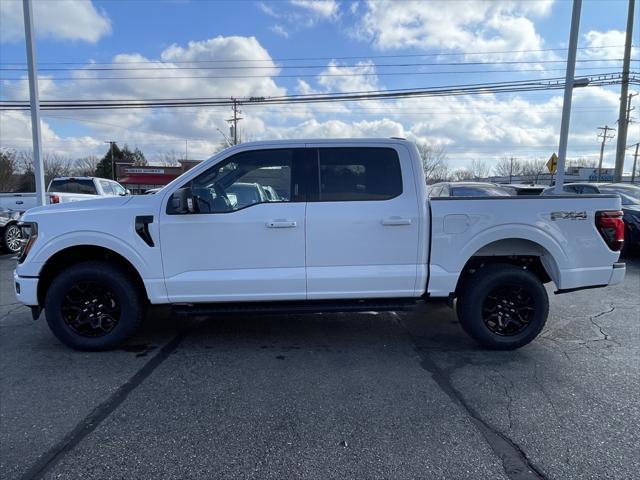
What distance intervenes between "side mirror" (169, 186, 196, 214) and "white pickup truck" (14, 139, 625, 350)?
0.05 feet

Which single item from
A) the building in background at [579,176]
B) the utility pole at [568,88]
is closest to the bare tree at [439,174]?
the building in background at [579,176]

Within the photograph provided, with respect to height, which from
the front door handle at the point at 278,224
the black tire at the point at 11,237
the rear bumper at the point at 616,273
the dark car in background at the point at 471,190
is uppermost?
the dark car in background at the point at 471,190

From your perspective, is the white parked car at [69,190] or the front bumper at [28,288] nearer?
the front bumper at [28,288]

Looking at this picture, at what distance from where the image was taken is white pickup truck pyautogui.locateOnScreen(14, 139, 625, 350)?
158 inches

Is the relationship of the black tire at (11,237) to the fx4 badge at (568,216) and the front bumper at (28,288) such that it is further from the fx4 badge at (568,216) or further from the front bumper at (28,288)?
the fx4 badge at (568,216)

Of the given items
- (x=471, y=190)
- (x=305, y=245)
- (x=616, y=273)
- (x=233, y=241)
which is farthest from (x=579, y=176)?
(x=233, y=241)

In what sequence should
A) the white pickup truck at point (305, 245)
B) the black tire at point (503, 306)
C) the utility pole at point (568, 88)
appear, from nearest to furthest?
the white pickup truck at point (305, 245) → the black tire at point (503, 306) → the utility pole at point (568, 88)

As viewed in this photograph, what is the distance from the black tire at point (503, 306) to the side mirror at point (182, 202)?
2.92 metres

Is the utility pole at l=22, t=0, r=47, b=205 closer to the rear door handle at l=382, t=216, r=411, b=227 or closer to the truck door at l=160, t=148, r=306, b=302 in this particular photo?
the truck door at l=160, t=148, r=306, b=302

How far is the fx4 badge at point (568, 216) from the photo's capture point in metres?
4.17

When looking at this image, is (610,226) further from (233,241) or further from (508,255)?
(233,241)

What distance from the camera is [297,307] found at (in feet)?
13.7

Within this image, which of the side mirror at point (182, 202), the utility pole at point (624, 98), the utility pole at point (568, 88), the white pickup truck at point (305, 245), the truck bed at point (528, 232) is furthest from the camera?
the utility pole at point (624, 98)

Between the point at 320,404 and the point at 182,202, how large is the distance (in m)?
2.24
